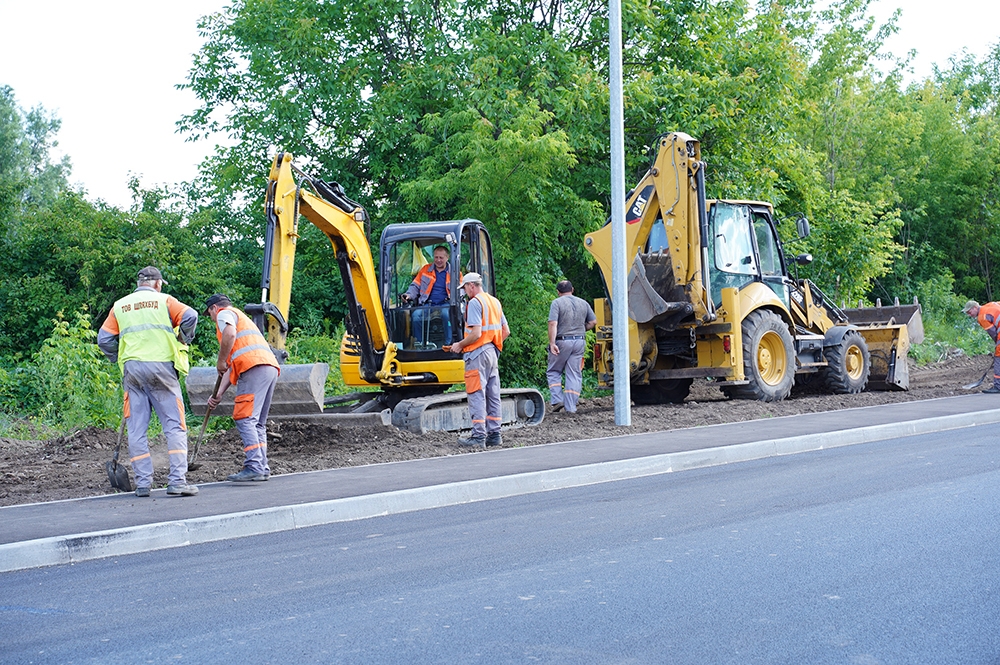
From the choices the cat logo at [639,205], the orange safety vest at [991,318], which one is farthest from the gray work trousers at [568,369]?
the orange safety vest at [991,318]

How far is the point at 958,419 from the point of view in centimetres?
1359

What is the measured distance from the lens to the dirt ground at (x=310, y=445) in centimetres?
1005

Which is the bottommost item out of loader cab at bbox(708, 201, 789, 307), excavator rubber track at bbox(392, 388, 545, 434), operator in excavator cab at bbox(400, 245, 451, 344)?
excavator rubber track at bbox(392, 388, 545, 434)

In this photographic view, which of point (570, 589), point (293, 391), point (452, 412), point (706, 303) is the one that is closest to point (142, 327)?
point (293, 391)

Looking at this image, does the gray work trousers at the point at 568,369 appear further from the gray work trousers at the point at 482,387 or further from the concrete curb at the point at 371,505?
the concrete curb at the point at 371,505

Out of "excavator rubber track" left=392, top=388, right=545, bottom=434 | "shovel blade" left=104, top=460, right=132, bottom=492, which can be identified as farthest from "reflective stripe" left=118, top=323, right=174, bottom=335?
"excavator rubber track" left=392, top=388, right=545, bottom=434

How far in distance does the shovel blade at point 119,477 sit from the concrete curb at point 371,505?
1920 millimetres

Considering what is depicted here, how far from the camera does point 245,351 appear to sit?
382 inches

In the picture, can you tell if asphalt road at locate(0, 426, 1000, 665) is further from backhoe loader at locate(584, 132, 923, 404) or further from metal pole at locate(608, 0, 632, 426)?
backhoe loader at locate(584, 132, 923, 404)

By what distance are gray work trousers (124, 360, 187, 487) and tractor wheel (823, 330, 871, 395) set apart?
11988 mm

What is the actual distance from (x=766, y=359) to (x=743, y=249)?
1775mm

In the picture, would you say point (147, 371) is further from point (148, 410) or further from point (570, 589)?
point (570, 589)

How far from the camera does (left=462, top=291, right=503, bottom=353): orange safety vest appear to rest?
11.8 m

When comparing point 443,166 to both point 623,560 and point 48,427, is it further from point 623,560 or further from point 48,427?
point 623,560
